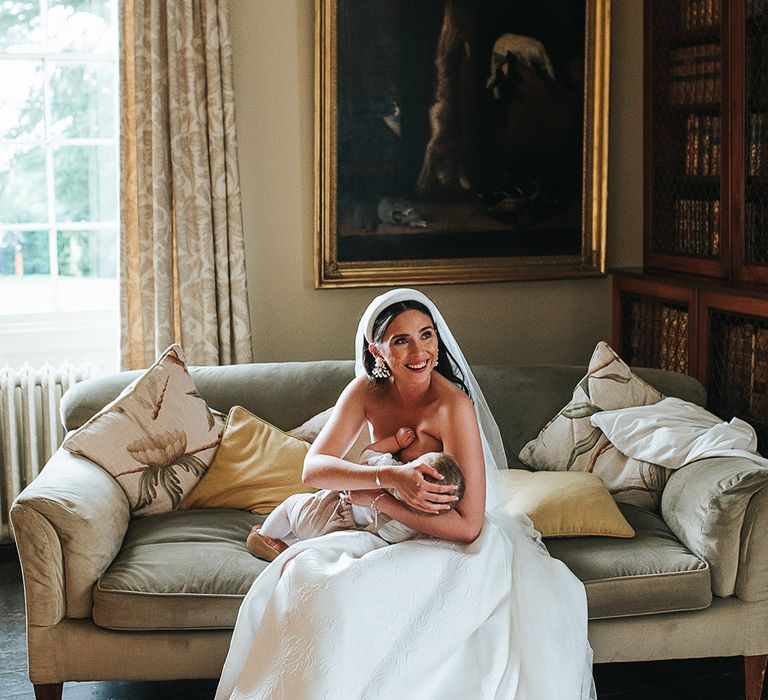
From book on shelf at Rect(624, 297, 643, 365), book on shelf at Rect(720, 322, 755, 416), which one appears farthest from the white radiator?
book on shelf at Rect(720, 322, 755, 416)

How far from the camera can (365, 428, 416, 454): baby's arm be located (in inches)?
110

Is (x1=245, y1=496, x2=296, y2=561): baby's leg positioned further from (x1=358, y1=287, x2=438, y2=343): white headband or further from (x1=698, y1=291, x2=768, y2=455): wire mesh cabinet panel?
(x1=698, y1=291, x2=768, y2=455): wire mesh cabinet panel

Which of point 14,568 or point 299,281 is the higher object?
point 299,281

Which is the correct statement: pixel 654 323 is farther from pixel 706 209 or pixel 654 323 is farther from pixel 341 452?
pixel 341 452

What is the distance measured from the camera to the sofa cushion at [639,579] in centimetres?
279

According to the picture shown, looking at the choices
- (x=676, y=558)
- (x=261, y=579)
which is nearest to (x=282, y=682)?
(x=261, y=579)

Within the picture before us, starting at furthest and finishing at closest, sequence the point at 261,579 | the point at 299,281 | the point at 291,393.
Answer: the point at 299,281 → the point at 291,393 → the point at 261,579

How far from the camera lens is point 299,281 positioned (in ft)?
13.9

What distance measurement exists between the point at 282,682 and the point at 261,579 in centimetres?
33

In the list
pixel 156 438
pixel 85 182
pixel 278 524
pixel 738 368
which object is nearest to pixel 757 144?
pixel 738 368

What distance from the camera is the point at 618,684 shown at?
3.15 metres

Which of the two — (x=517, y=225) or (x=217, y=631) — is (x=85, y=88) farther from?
(x=217, y=631)

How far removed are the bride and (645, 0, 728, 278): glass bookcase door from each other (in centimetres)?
148

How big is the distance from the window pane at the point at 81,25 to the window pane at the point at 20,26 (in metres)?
0.05
